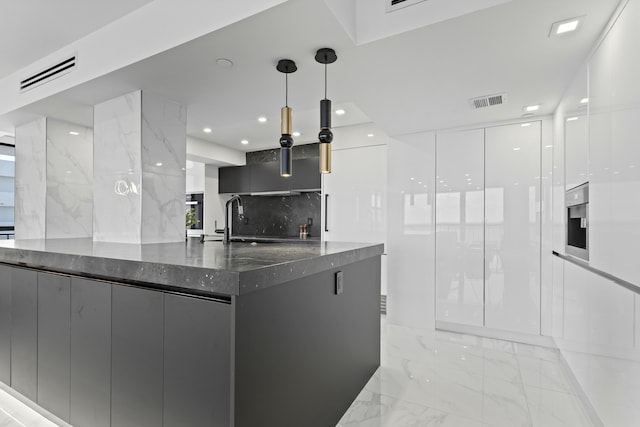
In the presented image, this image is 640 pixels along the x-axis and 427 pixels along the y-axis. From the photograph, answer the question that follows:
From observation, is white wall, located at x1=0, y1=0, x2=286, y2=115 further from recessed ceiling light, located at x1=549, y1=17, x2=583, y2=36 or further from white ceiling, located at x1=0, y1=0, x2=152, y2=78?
recessed ceiling light, located at x1=549, y1=17, x2=583, y2=36

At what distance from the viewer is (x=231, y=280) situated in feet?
3.45

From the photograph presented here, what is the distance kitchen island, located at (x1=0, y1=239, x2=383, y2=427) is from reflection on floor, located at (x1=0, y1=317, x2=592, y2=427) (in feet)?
0.48

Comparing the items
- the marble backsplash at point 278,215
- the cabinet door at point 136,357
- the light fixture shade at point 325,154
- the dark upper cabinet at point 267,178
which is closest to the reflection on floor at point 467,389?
the cabinet door at point 136,357

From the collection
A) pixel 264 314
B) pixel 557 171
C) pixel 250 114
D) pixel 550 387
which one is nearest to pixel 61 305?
pixel 264 314

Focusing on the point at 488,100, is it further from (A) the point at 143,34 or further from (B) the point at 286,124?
(A) the point at 143,34

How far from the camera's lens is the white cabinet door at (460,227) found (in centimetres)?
320

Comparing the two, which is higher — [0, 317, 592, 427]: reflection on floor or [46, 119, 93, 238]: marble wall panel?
[46, 119, 93, 238]: marble wall panel

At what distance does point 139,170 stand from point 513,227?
3.11 meters

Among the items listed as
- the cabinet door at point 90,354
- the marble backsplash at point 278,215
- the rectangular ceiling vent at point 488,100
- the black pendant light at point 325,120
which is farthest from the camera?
the marble backsplash at point 278,215

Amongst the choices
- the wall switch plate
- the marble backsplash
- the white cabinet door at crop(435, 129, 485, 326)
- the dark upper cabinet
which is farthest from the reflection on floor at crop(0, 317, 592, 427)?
the marble backsplash

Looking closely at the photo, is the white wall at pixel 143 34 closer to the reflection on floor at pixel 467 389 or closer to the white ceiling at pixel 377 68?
the white ceiling at pixel 377 68

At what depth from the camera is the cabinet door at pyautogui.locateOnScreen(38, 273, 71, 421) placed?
5.41 ft

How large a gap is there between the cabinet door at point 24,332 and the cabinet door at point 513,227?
11.0ft

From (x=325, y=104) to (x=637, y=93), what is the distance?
136 centimetres
